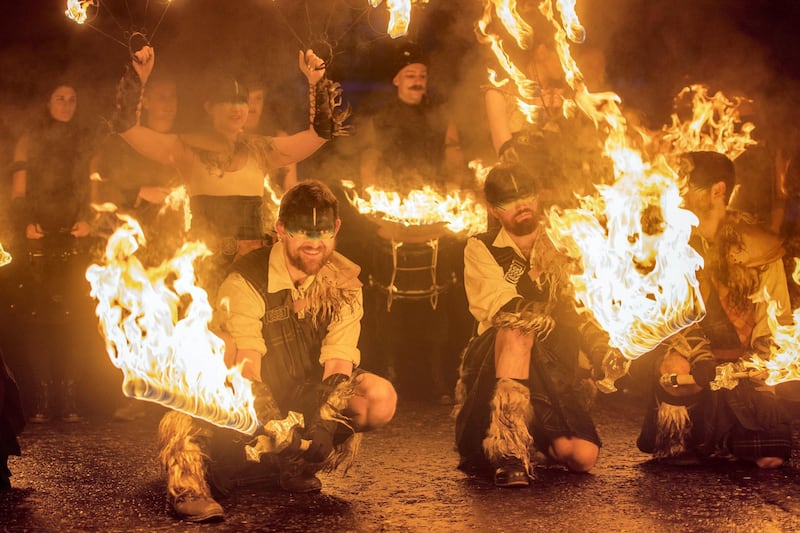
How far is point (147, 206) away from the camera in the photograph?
24.9 ft

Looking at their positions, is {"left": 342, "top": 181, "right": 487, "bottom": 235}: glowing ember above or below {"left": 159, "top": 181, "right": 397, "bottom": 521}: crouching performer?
above

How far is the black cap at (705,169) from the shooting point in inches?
254

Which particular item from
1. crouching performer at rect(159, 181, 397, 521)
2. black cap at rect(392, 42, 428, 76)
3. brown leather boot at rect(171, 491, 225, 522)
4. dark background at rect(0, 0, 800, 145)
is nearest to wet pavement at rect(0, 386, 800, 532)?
brown leather boot at rect(171, 491, 225, 522)

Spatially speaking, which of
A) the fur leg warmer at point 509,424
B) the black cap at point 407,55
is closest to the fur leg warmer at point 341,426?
the fur leg warmer at point 509,424

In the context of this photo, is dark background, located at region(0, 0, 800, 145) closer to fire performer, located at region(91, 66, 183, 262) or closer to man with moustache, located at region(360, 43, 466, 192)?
man with moustache, located at region(360, 43, 466, 192)

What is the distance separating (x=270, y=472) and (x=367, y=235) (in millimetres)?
2834

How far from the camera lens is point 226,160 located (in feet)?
22.1

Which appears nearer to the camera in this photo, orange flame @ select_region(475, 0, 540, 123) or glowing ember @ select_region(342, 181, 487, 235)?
orange flame @ select_region(475, 0, 540, 123)

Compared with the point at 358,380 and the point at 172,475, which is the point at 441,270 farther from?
the point at 172,475

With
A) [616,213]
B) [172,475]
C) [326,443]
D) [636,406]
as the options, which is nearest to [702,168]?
[616,213]

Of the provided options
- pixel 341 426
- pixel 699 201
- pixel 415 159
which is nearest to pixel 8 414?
pixel 341 426

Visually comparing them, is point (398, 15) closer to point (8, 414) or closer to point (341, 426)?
point (341, 426)

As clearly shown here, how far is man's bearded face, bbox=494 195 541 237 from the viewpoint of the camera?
6.05m

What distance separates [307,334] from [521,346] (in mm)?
1071
